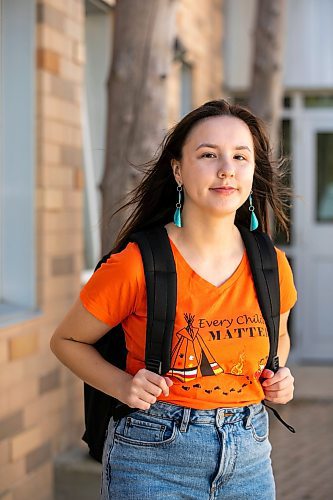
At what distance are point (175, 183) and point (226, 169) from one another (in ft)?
0.99

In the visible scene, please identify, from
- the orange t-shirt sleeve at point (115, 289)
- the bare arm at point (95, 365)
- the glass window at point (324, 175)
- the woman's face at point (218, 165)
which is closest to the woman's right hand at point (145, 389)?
the bare arm at point (95, 365)

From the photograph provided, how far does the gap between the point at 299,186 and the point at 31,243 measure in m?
5.82

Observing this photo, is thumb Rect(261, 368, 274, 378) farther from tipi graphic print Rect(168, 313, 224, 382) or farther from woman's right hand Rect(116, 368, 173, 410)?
woman's right hand Rect(116, 368, 173, 410)

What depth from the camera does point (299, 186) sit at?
406 inches

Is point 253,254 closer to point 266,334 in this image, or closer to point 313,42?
point 266,334

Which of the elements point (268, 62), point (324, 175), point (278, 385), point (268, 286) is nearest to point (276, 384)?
point (278, 385)

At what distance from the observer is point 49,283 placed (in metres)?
5.04

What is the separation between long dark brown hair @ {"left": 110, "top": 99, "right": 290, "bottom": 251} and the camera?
2787 mm

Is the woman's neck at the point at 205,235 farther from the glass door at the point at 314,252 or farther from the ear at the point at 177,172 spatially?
the glass door at the point at 314,252

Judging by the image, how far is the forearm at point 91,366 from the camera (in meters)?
2.61

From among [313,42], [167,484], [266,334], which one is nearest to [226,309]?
[266,334]

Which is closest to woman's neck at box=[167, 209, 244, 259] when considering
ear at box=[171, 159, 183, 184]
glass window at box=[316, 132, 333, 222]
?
ear at box=[171, 159, 183, 184]

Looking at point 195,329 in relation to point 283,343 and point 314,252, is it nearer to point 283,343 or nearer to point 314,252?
point 283,343

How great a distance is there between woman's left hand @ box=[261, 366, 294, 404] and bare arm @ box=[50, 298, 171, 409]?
344 millimetres
